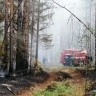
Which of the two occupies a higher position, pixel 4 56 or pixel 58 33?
pixel 58 33

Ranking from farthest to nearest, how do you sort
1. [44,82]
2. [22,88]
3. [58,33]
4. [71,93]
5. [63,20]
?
[58,33]
[63,20]
[44,82]
[22,88]
[71,93]

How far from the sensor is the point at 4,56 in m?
19.4

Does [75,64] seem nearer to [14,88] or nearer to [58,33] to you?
[14,88]

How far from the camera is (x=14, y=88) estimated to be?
1280 centimetres

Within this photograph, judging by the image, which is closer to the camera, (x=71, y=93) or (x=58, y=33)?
(x=71, y=93)

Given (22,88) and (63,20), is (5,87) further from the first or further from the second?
(63,20)

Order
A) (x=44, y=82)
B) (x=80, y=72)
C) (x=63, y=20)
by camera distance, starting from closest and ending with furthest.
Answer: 1. (x=44, y=82)
2. (x=80, y=72)
3. (x=63, y=20)

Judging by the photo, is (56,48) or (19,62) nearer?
(19,62)

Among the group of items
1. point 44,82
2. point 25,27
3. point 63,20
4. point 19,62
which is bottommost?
point 44,82

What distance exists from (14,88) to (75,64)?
19551mm

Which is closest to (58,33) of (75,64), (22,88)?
(75,64)

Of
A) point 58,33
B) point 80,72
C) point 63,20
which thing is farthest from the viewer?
point 58,33

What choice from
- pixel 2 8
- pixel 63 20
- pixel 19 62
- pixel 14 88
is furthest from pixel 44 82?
pixel 63 20

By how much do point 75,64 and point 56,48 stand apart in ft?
229
